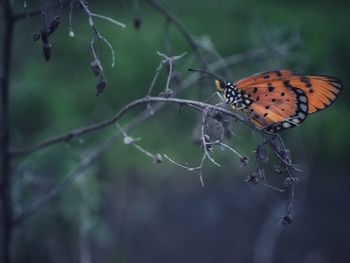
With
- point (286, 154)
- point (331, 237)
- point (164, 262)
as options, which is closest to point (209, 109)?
point (286, 154)

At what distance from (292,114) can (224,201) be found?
2.81 metres

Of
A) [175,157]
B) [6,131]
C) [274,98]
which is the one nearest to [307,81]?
[274,98]

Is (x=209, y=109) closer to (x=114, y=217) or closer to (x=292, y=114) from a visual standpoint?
(x=292, y=114)

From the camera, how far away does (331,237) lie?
14.4ft

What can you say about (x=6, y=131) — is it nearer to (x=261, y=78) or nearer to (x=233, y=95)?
(x=233, y=95)

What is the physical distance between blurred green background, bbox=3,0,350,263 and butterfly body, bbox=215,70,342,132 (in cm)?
104

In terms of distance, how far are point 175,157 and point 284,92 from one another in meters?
2.82

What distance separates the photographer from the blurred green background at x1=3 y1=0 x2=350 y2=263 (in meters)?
3.73

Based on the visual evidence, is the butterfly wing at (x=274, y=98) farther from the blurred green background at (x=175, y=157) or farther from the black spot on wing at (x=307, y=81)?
the blurred green background at (x=175, y=157)

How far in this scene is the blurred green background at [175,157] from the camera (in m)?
3.73

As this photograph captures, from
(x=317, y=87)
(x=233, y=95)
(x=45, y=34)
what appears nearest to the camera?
(x=45, y=34)

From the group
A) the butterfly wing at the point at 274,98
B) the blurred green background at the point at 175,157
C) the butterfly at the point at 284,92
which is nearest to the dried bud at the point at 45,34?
the butterfly at the point at 284,92

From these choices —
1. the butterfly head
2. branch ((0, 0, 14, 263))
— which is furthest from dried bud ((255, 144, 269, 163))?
branch ((0, 0, 14, 263))

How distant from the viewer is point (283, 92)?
2203mm
